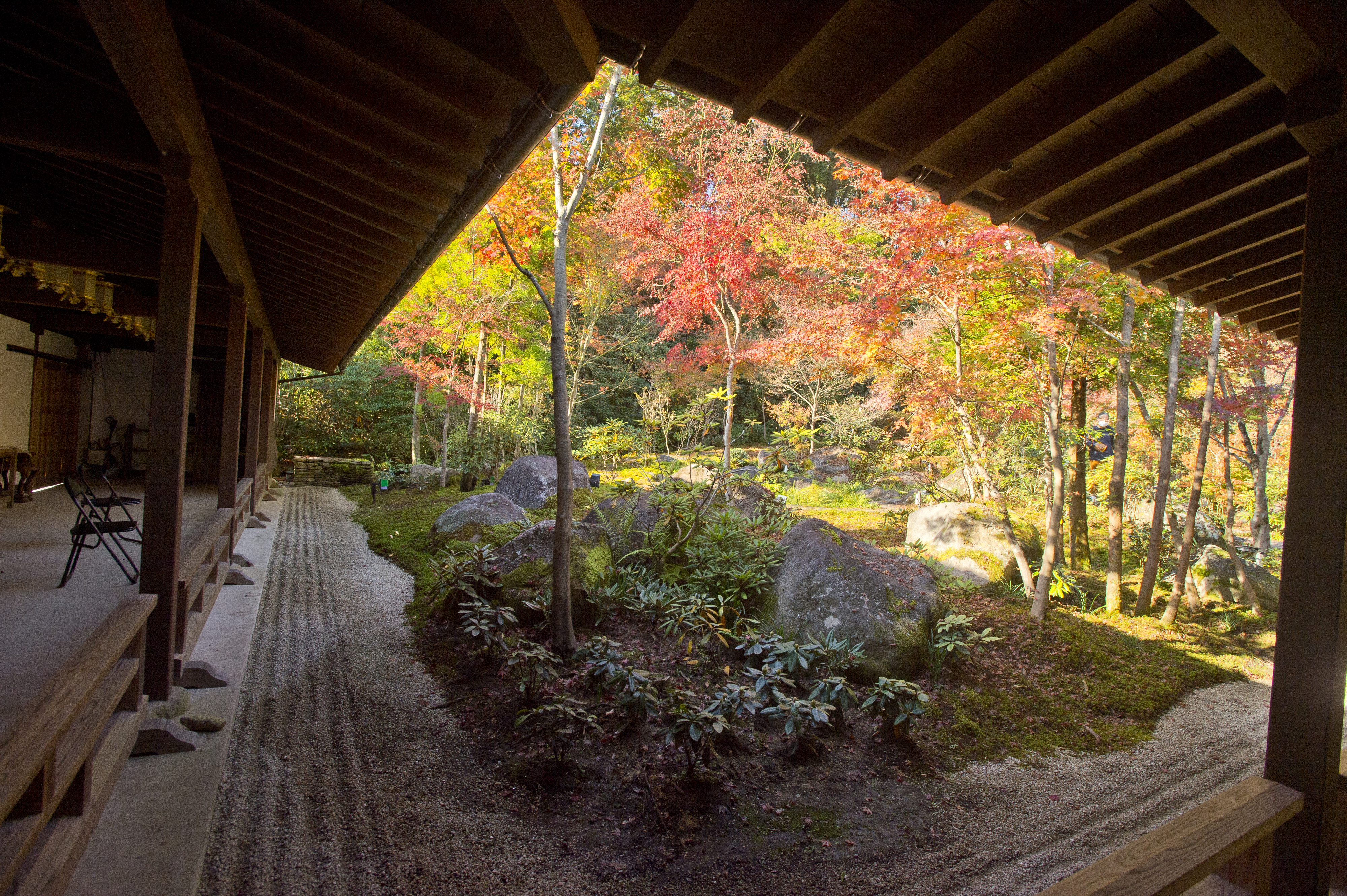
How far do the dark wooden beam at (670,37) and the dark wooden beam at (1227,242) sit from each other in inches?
72.4

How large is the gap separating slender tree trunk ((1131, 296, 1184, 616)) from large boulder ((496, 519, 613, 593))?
16.3ft

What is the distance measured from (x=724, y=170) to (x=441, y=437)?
8263 millimetres

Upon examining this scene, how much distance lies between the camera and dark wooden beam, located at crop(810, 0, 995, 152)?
1344 mm

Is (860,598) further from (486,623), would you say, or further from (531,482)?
(531,482)

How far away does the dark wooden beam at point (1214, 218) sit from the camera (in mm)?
1859

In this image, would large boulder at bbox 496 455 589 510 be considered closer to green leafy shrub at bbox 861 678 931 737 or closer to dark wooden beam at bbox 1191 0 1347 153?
green leafy shrub at bbox 861 678 931 737

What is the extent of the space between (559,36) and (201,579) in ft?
12.8

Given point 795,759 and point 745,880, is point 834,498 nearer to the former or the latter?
point 795,759

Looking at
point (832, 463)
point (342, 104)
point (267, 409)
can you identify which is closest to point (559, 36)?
point (342, 104)

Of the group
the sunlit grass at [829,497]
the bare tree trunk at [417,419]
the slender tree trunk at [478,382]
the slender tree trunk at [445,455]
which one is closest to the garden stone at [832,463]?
the sunlit grass at [829,497]

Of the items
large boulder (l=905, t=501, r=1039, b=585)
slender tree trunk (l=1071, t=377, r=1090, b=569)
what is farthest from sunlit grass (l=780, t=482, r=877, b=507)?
large boulder (l=905, t=501, r=1039, b=585)

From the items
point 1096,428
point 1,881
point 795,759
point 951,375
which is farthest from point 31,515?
point 1096,428

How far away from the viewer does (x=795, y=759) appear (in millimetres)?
3363

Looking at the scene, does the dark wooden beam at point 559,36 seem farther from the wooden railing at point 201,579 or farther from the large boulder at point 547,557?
the large boulder at point 547,557
